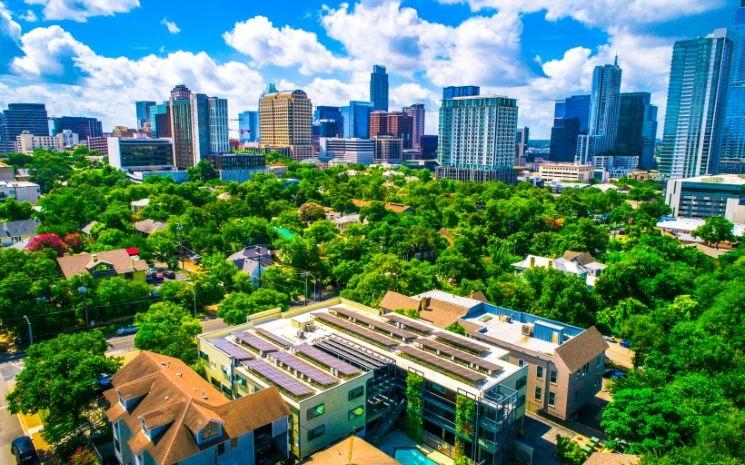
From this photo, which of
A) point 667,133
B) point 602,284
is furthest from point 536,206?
point 667,133

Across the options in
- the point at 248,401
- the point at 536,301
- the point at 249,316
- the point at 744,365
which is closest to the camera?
the point at 248,401

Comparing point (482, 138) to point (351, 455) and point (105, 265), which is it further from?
point (351, 455)

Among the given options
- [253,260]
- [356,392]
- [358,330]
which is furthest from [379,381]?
[253,260]

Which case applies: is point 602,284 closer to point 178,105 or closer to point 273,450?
point 273,450

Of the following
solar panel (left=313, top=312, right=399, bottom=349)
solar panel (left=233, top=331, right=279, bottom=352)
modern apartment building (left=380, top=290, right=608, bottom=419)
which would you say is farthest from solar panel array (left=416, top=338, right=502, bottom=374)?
solar panel (left=233, top=331, right=279, bottom=352)

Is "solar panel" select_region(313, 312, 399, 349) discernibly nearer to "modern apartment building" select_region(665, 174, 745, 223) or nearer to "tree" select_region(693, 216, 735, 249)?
"tree" select_region(693, 216, 735, 249)
